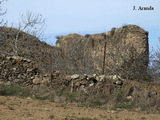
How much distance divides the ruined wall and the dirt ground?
30.7 feet

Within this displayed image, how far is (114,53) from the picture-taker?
2242cm

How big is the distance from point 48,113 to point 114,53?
1331 cm

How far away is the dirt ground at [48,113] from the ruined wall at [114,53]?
30.7ft

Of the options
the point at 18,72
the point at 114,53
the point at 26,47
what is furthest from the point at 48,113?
the point at 26,47

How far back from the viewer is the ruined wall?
20.0 metres

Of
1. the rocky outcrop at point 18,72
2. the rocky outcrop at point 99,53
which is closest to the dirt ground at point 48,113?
the rocky outcrop at point 18,72

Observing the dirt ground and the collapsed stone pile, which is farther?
the collapsed stone pile

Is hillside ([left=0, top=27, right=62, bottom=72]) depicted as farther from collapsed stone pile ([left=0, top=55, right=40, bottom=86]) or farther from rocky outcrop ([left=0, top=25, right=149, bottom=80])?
collapsed stone pile ([left=0, top=55, right=40, bottom=86])

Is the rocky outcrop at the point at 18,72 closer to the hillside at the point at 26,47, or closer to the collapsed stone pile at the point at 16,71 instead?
the collapsed stone pile at the point at 16,71

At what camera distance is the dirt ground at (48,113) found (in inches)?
353

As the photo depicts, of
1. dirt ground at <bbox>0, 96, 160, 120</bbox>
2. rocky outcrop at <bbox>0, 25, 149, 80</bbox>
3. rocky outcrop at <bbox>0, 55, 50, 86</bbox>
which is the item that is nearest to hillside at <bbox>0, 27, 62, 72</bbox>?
rocky outcrop at <bbox>0, 25, 149, 80</bbox>

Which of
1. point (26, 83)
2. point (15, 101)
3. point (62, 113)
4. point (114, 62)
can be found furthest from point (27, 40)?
point (62, 113)

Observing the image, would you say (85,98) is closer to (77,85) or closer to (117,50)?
(77,85)

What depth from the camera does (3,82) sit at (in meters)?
16.9
